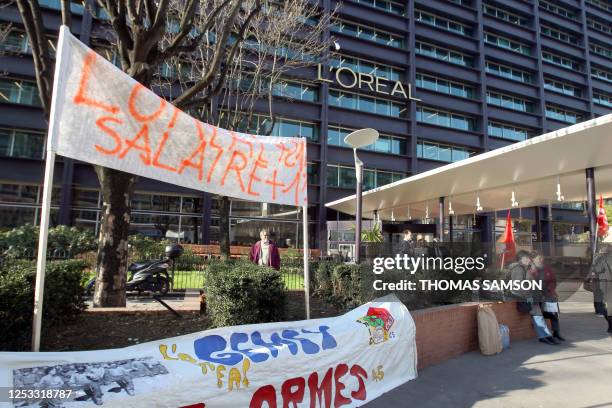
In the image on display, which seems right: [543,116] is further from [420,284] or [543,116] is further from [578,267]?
[420,284]

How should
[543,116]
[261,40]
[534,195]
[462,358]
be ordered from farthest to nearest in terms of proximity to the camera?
[543,116], [534,195], [261,40], [462,358]

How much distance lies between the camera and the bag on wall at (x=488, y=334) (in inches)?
262

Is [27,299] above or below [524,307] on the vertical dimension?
above

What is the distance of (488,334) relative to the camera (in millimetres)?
6684

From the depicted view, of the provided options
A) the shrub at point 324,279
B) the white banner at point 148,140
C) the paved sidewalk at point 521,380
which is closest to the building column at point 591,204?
the paved sidewalk at point 521,380

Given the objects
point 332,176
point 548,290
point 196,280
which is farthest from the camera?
point 332,176

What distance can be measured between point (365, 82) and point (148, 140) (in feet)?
103

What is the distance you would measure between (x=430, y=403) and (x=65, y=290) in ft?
15.5

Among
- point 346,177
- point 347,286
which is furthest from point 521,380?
point 346,177

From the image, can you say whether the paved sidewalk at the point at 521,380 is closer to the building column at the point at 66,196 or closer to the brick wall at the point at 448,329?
the brick wall at the point at 448,329

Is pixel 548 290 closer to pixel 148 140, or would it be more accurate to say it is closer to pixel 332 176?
pixel 148 140

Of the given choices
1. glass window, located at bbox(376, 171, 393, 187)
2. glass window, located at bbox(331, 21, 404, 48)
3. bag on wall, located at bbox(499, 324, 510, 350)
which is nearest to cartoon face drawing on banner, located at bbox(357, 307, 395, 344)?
bag on wall, located at bbox(499, 324, 510, 350)

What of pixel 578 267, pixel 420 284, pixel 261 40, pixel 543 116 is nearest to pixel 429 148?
pixel 543 116

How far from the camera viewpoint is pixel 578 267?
8.38 metres
